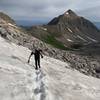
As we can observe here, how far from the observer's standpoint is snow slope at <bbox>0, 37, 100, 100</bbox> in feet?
76.9

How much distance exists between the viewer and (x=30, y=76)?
27.7 metres

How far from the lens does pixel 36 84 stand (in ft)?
84.2

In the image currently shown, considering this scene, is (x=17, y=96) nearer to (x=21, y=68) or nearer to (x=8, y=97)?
(x=8, y=97)

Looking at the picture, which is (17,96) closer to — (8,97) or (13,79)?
(8,97)

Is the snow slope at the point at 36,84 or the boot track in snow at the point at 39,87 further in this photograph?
the snow slope at the point at 36,84

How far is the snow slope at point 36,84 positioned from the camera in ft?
76.9

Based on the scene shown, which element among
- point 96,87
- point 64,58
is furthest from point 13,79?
point 64,58

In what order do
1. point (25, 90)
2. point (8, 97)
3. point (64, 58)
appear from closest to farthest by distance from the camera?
point (8, 97)
point (25, 90)
point (64, 58)

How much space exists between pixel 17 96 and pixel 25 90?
3.91 ft

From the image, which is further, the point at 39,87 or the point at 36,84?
the point at 36,84

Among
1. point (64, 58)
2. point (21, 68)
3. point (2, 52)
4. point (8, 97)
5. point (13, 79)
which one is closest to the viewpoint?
point (8, 97)

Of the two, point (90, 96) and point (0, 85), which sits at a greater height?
point (0, 85)

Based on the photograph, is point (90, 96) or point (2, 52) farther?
point (2, 52)

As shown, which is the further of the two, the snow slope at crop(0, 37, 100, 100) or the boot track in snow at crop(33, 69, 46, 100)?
the snow slope at crop(0, 37, 100, 100)
